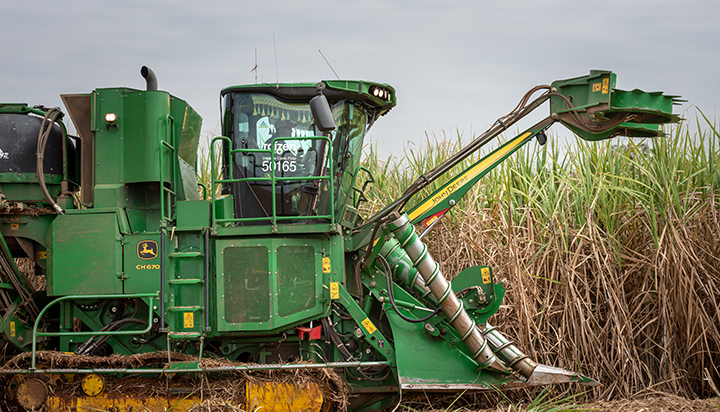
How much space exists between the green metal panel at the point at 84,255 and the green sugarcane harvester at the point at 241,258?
13mm

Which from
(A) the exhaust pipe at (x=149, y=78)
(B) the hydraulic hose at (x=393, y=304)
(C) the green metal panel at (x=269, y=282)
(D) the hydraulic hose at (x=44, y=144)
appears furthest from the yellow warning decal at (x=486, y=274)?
(D) the hydraulic hose at (x=44, y=144)

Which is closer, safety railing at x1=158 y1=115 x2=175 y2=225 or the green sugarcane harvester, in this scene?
the green sugarcane harvester

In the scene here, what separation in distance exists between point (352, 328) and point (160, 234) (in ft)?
6.44

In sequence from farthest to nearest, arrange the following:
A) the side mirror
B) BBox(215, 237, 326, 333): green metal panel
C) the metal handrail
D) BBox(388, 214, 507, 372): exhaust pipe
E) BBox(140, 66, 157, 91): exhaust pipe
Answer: BBox(140, 66, 157, 91): exhaust pipe < BBox(388, 214, 507, 372): exhaust pipe < BBox(215, 237, 326, 333): green metal panel < the metal handrail < the side mirror

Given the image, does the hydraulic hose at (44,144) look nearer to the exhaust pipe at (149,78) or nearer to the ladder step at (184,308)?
the exhaust pipe at (149,78)

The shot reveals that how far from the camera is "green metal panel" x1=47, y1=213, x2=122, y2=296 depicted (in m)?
5.08

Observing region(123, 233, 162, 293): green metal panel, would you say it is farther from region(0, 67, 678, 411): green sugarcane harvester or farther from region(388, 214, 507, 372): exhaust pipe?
region(388, 214, 507, 372): exhaust pipe

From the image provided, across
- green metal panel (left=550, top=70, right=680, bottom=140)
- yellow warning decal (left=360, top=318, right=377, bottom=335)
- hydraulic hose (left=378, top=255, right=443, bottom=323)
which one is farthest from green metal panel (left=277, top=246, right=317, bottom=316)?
green metal panel (left=550, top=70, right=680, bottom=140)

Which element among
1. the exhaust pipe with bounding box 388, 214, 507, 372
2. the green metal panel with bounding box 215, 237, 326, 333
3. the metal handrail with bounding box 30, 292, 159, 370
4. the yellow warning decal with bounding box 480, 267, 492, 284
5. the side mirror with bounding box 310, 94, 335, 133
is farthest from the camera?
the yellow warning decal with bounding box 480, 267, 492, 284

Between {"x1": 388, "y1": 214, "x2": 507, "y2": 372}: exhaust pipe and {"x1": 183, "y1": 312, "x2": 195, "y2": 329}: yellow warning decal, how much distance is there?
1904 millimetres

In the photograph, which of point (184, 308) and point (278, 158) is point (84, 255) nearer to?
point (184, 308)

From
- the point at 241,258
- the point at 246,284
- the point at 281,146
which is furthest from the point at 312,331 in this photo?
the point at 281,146

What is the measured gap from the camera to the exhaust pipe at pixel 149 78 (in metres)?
5.48

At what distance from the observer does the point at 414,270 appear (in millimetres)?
5613
